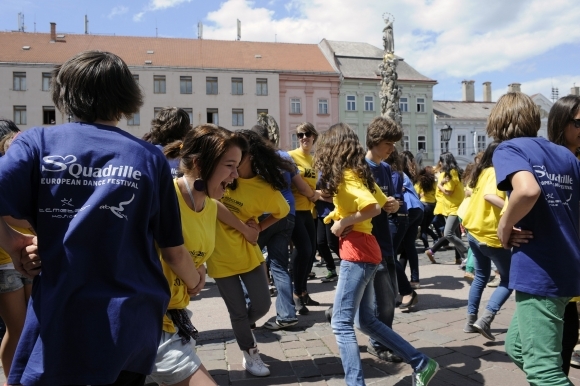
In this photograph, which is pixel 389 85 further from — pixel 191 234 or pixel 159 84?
pixel 159 84

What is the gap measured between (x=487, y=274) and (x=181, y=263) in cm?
364

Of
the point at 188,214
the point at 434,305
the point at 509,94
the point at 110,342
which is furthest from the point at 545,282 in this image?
the point at 434,305

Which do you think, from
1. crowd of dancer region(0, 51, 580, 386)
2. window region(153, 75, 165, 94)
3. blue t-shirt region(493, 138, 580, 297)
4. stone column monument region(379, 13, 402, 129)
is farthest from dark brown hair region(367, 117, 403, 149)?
window region(153, 75, 165, 94)

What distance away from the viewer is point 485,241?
468 cm

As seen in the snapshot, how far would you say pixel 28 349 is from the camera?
1.68m

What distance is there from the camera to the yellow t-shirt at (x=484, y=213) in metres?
4.69

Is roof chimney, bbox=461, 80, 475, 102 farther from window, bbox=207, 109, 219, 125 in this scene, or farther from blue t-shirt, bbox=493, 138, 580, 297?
blue t-shirt, bbox=493, 138, 580, 297

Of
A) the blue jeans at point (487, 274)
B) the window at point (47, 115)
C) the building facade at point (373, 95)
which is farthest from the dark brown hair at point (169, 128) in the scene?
the building facade at point (373, 95)

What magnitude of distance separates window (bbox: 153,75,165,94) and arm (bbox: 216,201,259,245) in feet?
136

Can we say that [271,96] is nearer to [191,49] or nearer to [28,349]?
[191,49]

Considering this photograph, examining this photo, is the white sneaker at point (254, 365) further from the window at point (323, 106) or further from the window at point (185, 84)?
the window at point (323, 106)

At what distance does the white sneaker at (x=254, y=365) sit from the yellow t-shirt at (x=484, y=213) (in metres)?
2.31

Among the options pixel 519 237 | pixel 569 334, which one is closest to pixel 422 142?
pixel 569 334

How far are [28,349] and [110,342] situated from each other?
0.27 m
